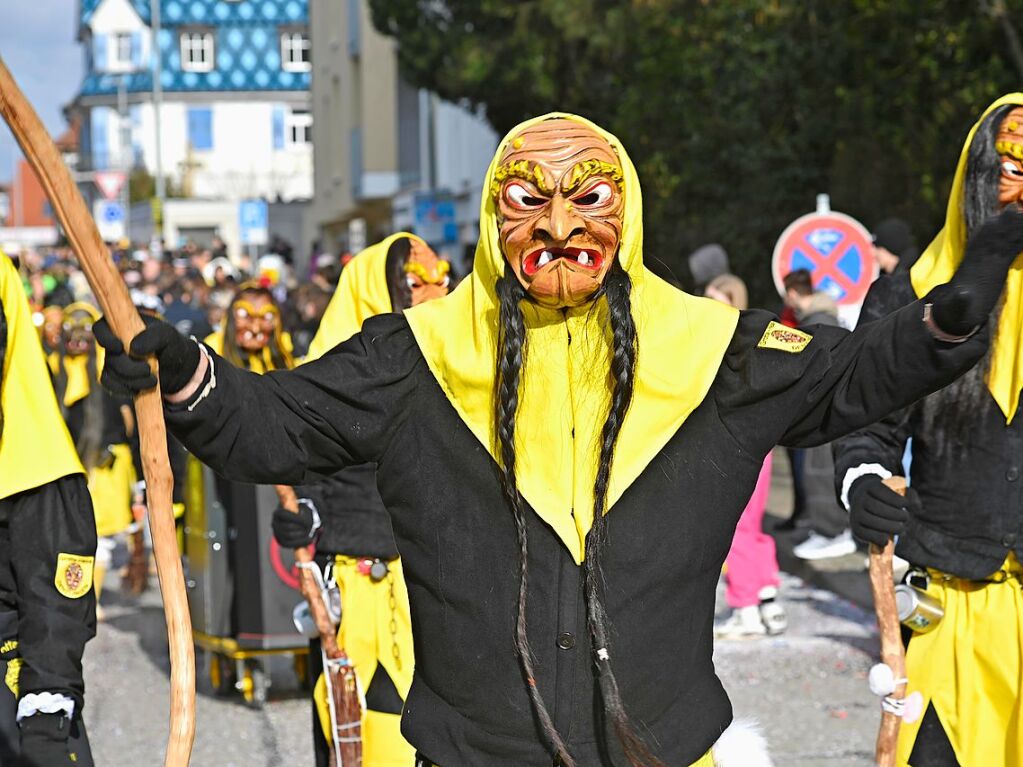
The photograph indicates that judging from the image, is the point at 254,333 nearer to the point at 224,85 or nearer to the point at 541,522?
the point at 541,522

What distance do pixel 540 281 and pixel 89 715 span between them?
17.7 ft

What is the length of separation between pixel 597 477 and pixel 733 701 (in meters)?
4.77

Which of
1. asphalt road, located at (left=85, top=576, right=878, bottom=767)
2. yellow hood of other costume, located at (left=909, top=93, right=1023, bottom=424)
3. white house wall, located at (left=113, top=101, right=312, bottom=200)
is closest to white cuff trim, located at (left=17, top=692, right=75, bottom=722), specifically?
yellow hood of other costume, located at (left=909, top=93, right=1023, bottom=424)

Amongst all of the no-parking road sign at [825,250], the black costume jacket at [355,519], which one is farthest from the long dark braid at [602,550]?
the no-parking road sign at [825,250]

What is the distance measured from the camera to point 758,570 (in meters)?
8.93

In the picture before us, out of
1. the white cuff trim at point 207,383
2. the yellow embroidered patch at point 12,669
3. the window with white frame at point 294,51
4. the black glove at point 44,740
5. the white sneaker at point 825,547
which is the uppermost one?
the window with white frame at point 294,51

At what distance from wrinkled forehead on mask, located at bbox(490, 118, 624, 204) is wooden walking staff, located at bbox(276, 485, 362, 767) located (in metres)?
2.16

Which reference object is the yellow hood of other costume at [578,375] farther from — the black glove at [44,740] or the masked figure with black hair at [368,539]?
the masked figure with black hair at [368,539]

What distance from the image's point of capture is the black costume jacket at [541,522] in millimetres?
3082

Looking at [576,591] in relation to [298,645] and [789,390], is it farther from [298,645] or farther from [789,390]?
[298,645]

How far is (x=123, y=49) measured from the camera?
78562 millimetres

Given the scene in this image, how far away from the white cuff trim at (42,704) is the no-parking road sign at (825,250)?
8.22 metres

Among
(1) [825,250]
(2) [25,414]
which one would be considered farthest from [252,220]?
(2) [25,414]

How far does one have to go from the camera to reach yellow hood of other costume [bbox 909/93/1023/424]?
4125 millimetres
